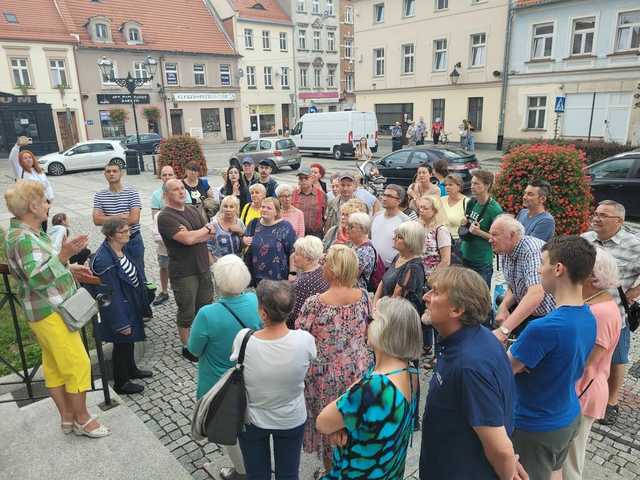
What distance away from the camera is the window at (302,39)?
146 ft

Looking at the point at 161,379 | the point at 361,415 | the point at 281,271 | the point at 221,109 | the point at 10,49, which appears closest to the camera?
the point at 361,415

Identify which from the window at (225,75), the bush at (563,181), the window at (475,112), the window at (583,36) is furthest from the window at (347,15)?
the bush at (563,181)

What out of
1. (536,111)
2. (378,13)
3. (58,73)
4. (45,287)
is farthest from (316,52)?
(45,287)

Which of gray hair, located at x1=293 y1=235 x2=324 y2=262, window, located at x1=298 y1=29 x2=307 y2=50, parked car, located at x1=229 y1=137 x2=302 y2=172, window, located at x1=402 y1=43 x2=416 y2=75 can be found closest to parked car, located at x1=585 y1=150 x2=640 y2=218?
gray hair, located at x1=293 y1=235 x2=324 y2=262

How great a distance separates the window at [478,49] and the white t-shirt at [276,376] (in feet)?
91.4

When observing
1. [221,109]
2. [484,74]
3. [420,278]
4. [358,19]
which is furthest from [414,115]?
[420,278]

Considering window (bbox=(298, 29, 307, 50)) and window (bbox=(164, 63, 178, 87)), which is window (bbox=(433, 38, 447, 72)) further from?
window (bbox=(164, 63, 178, 87))

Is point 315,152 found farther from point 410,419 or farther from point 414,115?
point 410,419

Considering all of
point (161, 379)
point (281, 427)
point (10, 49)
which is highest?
point (10, 49)

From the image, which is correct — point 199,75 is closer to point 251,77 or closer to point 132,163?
point 251,77

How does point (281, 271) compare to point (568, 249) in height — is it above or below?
below

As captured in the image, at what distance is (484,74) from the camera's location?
86.7ft

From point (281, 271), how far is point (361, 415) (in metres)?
2.95

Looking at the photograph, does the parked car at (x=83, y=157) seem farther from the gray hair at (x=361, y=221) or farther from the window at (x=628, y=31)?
the window at (x=628, y=31)
